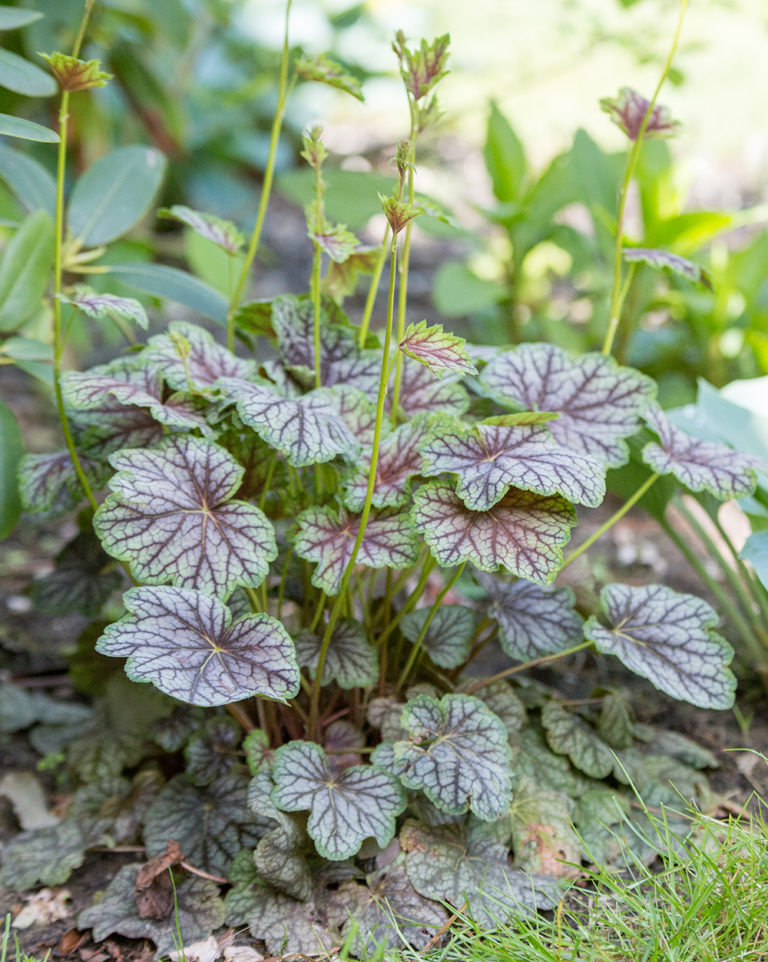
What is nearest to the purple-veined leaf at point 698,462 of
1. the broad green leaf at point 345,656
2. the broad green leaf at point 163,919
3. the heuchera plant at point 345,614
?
the heuchera plant at point 345,614

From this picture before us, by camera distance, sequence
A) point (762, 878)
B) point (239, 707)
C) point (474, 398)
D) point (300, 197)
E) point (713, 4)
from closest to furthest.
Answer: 1. point (762, 878)
2. point (239, 707)
3. point (474, 398)
4. point (300, 197)
5. point (713, 4)

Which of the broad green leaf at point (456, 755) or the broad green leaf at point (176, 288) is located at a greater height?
the broad green leaf at point (176, 288)

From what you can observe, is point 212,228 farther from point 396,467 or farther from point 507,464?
point 507,464

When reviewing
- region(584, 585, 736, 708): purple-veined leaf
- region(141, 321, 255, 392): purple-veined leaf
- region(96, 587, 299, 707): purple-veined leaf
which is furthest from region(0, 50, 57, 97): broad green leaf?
region(584, 585, 736, 708): purple-veined leaf

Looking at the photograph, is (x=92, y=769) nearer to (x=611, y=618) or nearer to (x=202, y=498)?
(x=202, y=498)

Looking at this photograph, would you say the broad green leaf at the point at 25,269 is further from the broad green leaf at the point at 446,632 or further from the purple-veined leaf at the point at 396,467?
the broad green leaf at the point at 446,632

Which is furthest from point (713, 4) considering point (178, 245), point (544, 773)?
point (544, 773)

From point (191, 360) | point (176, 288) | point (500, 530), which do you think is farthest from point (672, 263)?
point (176, 288)
